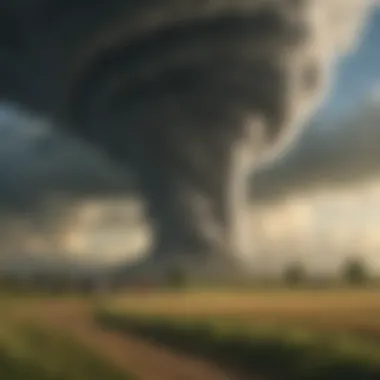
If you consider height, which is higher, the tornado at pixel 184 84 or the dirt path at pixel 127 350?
the tornado at pixel 184 84

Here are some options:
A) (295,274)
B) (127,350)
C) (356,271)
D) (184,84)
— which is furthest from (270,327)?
(184,84)

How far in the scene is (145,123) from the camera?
350 cm

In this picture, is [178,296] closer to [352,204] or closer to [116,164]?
[116,164]

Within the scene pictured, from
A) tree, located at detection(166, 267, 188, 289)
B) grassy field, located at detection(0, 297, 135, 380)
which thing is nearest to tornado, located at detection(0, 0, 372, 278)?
tree, located at detection(166, 267, 188, 289)

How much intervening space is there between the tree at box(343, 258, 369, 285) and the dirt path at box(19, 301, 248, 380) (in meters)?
0.77

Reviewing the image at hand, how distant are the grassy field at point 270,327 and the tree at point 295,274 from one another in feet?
0.21

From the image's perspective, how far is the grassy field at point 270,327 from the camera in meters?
3.06

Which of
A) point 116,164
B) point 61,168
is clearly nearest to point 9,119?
point 61,168

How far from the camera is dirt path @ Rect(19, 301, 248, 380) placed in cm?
312

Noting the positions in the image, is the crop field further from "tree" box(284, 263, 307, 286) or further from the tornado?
the tornado

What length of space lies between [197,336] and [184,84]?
1.38 m

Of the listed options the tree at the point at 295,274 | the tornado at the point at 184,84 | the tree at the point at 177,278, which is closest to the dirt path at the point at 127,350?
the tree at the point at 177,278

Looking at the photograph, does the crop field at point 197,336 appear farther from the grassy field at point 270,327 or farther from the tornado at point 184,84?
the tornado at point 184,84

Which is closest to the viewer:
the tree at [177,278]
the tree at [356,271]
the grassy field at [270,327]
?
the grassy field at [270,327]
